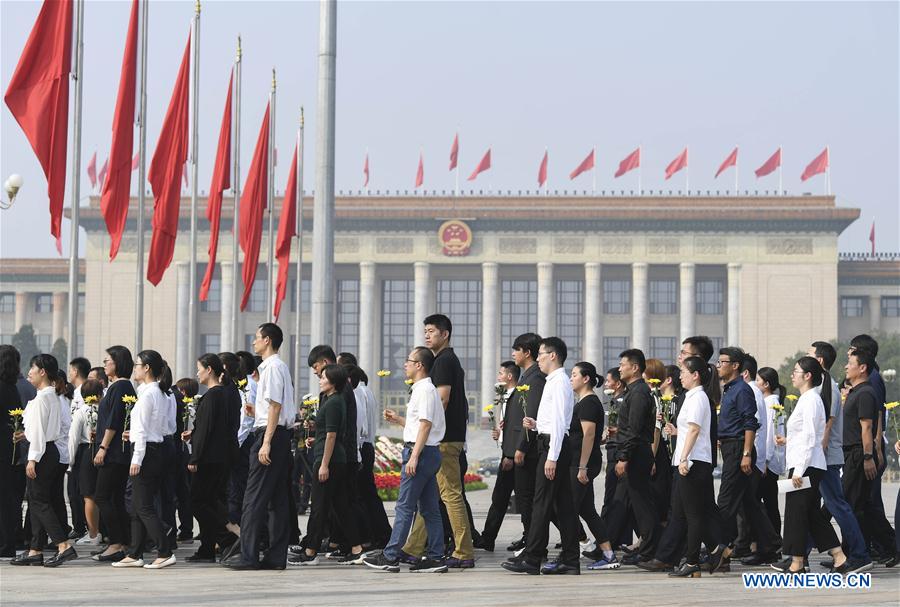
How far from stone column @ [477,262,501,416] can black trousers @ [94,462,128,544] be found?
203ft

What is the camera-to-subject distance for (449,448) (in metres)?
10.9

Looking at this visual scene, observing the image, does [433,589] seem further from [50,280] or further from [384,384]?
[50,280]

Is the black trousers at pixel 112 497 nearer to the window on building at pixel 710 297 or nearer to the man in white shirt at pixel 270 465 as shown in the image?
the man in white shirt at pixel 270 465

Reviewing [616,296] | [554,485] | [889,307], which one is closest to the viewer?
[554,485]

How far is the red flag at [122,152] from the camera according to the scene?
19047 mm

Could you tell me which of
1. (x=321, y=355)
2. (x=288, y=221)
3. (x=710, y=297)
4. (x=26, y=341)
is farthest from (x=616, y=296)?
(x=321, y=355)

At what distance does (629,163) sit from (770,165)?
5.94m

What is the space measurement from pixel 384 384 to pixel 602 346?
12.3 m

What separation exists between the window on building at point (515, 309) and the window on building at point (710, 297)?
8973 mm

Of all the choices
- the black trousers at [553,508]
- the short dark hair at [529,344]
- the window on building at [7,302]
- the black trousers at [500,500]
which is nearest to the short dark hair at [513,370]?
the black trousers at [500,500]

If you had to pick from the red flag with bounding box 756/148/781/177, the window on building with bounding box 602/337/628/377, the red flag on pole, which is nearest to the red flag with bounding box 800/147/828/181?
the red flag with bounding box 756/148/781/177

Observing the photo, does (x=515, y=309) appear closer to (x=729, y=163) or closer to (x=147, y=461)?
(x=729, y=163)

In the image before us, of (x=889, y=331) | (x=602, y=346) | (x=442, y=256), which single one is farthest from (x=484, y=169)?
(x=889, y=331)

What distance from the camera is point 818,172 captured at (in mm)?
59375
